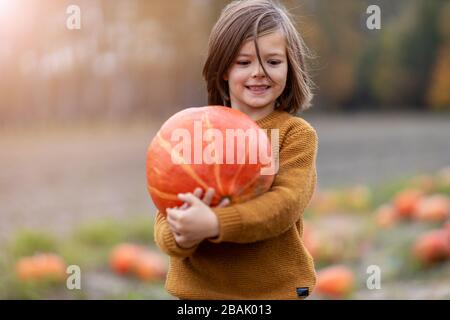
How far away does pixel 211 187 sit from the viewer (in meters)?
1.98

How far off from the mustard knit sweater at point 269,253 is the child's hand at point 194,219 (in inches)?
3.4

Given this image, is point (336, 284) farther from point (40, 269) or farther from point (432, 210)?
point (40, 269)

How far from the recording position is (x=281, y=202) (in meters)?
2.02

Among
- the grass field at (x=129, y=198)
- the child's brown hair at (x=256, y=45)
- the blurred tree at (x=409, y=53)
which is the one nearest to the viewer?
the child's brown hair at (x=256, y=45)

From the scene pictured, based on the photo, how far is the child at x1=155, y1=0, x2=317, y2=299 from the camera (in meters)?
2.11

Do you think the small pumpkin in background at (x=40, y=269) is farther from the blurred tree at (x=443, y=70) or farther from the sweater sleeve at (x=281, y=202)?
the blurred tree at (x=443, y=70)

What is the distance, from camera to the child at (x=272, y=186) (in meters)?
2.11

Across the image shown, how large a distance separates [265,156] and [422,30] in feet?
21.8

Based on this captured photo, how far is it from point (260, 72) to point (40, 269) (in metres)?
2.85

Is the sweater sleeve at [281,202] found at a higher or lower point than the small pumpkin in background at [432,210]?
higher

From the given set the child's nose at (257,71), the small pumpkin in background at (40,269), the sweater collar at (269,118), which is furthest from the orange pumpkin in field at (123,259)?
the child's nose at (257,71)

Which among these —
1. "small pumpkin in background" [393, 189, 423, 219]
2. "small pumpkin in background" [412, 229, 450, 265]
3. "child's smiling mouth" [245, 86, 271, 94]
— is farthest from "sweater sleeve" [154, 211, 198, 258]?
"small pumpkin in background" [393, 189, 423, 219]

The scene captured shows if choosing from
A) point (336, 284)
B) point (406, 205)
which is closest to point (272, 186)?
point (336, 284)

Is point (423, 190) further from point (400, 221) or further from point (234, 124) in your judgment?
point (234, 124)
